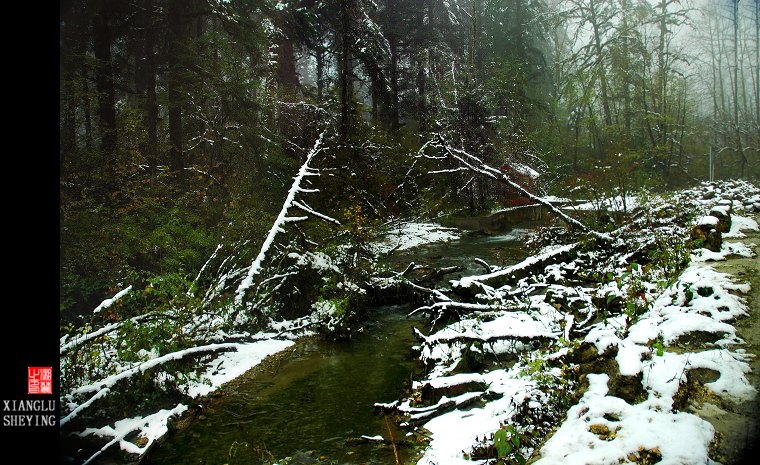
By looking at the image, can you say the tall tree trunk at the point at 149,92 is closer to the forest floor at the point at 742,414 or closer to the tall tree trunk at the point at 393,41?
the tall tree trunk at the point at 393,41

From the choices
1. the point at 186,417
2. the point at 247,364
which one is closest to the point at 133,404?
the point at 186,417

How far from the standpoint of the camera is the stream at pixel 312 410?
12.6 feet

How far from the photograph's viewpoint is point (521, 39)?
24.2 m

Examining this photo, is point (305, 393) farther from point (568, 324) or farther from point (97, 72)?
point (97, 72)

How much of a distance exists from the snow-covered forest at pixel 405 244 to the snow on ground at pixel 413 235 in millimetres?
111

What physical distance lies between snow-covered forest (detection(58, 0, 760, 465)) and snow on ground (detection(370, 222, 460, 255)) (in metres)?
0.11

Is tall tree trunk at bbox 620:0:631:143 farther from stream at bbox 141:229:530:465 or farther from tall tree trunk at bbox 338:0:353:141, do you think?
stream at bbox 141:229:530:465

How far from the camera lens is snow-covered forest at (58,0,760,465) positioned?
357 centimetres

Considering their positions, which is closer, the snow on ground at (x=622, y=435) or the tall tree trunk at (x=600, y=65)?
the snow on ground at (x=622, y=435)

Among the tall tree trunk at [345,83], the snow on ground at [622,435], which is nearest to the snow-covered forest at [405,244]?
the snow on ground at [622,435]

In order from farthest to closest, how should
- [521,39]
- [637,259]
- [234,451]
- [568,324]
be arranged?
1. [521,39]
2. [637,259]
3. [568,324]
4. [234,451]

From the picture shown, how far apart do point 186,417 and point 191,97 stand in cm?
1012

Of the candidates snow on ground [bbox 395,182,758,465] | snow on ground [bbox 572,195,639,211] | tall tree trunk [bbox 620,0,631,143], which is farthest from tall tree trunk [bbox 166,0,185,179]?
tall tree trunk [bbox 620,0,631,143]
